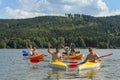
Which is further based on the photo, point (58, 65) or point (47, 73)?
point (58, 65)

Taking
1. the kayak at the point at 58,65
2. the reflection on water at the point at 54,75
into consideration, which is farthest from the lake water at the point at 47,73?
the kayak at the point at 58,65

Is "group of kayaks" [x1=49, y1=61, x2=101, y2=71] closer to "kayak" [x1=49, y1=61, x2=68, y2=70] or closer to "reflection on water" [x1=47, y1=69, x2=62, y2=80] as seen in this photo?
"kayak" [x1=49, y1=61, x2=68, y2=70]

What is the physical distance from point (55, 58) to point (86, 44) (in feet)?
469

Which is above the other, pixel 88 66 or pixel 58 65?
pixel 58 65

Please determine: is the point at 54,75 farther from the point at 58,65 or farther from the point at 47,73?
the point at 58,65

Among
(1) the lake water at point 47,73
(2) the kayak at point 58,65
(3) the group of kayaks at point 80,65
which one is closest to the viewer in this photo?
(1) the lake water at point 47,73

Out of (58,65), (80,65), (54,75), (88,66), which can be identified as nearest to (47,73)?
(54,75)

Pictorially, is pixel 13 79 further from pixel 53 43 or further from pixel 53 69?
pixel 53 43

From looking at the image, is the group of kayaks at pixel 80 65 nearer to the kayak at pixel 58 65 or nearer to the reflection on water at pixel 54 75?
the kayak at pixel 58 65

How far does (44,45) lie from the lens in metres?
164

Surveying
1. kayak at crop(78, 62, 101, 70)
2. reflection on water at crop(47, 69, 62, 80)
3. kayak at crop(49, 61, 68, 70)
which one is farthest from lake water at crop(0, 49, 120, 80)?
kayak at crop(78, 62, 101, 70)

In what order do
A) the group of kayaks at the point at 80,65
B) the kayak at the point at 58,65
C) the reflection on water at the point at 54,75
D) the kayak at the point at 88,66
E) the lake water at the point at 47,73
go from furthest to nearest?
1. the kayak at the point at 58,65
2. the group of kayaks at the point at 80,65
3. the kayak at the point at 88,66
4. the lake water at the point at 47,73
5. the reflection on water at the point at 54,75

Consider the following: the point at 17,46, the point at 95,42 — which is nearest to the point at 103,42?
the point at 95,42

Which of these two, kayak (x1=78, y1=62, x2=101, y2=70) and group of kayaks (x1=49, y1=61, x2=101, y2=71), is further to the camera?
group of kayaks (x1=49, y1=61, x2=101, y2=71)
